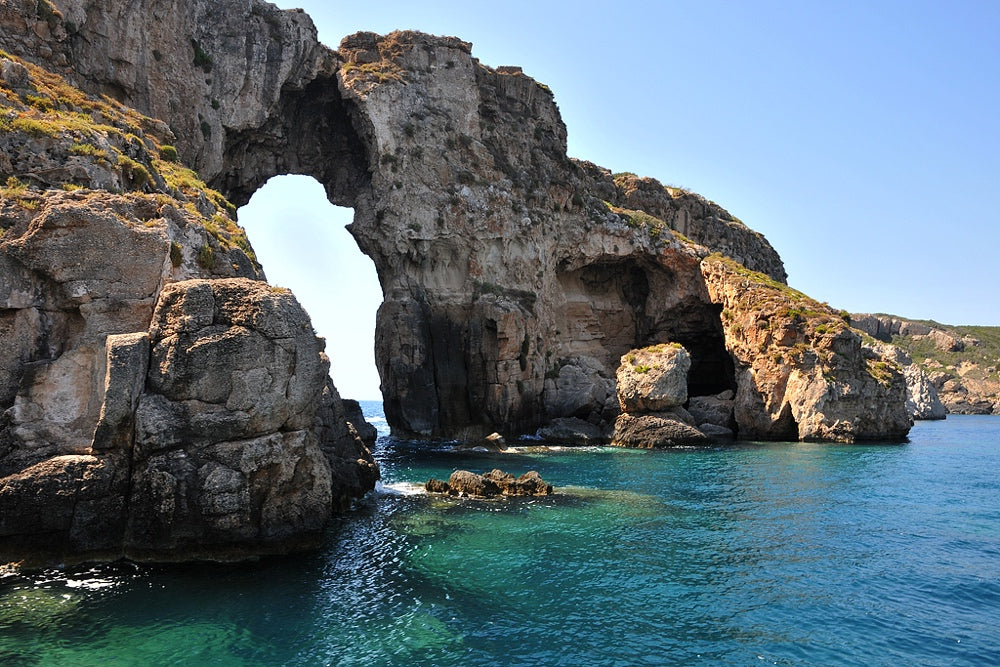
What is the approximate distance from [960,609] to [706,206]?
238ft

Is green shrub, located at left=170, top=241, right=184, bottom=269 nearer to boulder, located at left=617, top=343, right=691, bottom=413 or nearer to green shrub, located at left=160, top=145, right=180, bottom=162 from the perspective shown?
green shrub, located at left=160, top=145, right=180, bottom=162

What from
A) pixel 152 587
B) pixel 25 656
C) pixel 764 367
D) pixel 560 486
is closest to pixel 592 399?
pixel 764 367

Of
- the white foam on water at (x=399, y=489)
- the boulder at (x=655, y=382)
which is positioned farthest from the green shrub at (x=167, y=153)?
the boulder at (x=655, y=382)

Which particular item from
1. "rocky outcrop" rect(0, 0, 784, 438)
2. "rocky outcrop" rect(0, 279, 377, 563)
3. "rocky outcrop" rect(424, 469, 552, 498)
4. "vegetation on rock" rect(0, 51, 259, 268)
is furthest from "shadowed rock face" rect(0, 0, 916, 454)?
"rocky outcrop" rect(0, 279, 377, 563)

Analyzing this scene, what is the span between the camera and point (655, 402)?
50031mm

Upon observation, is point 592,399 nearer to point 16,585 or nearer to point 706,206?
point 706,206

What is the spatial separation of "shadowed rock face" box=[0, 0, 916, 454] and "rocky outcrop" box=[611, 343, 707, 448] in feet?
14.2

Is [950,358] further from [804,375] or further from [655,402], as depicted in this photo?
[655,402]

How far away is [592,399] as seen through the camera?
5672 cm

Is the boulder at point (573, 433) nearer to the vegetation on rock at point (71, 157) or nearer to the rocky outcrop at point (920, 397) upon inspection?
the vegetation on rock at point (71, 157)

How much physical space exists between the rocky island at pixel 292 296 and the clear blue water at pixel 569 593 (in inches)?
100

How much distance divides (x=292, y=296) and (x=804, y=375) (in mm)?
44804

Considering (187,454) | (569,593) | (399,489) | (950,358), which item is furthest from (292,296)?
(950,358)

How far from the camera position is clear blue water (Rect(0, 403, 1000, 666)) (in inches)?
485
